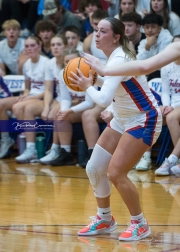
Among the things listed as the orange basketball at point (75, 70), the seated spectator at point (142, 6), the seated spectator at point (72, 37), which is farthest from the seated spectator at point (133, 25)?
the orange basketball at point (75, 70)

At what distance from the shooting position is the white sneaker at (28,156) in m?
8.47

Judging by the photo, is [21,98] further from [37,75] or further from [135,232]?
[135,232]

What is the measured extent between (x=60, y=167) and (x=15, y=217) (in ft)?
9.21

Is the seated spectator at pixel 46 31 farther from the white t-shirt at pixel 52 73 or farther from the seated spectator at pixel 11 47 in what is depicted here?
the white t-shirt at pixel 52 73

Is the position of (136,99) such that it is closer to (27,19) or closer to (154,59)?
(154,59)

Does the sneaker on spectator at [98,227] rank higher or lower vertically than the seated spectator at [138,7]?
lower

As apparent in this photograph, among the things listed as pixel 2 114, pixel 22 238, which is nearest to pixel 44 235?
pixel 22 238

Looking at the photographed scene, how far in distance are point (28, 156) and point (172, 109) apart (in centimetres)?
236

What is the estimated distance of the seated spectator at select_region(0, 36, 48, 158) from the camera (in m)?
8.78

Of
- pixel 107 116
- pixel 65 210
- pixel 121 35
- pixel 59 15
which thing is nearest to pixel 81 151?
pixel 107 116

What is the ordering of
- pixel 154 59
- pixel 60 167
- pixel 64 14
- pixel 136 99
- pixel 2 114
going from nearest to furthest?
1. pixel 154 59
2. pixel 136 99
3. pixel 60 167
4. pixel 2 114
5. pixel 64 14

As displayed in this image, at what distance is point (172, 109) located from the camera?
25.0 ft

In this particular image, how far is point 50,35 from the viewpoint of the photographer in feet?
31.1

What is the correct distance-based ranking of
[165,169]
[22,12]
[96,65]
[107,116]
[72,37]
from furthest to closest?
[22,12] → [72,37] → [165,169] → [107,116] → [96,65]
